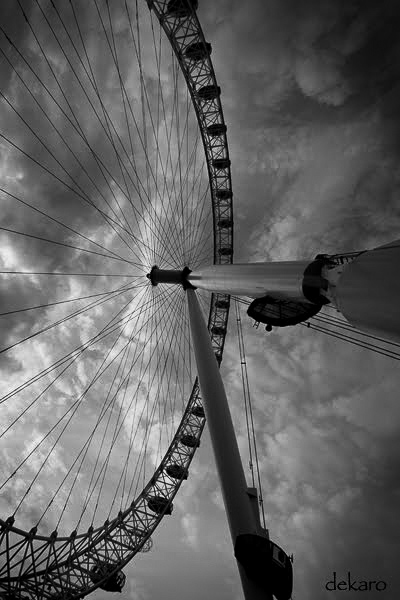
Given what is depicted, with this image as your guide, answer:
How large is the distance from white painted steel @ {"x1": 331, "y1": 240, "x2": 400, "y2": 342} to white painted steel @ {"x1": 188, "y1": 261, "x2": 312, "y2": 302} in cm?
271

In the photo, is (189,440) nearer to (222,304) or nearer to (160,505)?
(160,505)

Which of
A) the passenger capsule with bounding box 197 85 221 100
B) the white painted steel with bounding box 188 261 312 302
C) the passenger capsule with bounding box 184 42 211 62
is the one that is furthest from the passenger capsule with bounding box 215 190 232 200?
the white painted steel with bounding box 188 261 312 302

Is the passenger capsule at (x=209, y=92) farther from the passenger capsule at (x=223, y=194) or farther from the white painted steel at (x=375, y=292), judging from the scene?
the white painted steel at (x=375, y=292)

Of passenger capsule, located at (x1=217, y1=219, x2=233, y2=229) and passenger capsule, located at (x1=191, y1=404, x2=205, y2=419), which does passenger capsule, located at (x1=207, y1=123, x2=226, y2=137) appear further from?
passenger capsule, located at (x1=191, y1=404, x2=205, y2=419)

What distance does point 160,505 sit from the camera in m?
25.2

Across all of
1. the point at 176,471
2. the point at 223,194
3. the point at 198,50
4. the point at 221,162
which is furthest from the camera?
the point at 223,194

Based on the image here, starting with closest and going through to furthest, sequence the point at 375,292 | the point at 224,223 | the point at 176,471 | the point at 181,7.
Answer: the point at 375,292, the point at 181,7, the point at 176,471, the point at 224,223

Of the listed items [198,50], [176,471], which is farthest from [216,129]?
[176,471]

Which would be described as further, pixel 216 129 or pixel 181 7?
pixel 216 129

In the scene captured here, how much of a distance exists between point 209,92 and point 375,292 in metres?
25.8

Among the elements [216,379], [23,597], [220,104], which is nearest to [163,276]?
[216,379]

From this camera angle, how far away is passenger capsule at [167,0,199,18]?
20406 mm

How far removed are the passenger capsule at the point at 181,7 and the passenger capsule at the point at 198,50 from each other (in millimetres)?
1686

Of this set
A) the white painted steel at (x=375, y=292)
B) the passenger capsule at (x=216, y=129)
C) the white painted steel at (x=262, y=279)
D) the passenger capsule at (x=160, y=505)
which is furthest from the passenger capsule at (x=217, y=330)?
the white painted steel at (x=375, y=292)
